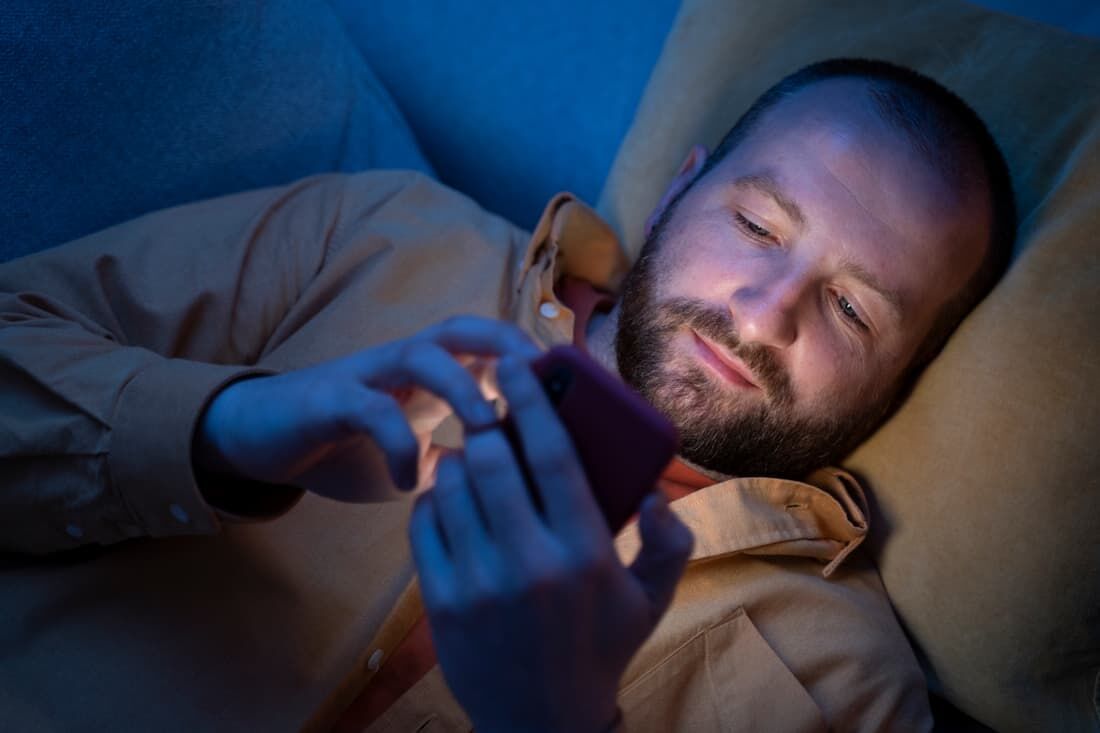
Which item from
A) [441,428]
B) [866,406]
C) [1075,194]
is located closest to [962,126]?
[1075,194]

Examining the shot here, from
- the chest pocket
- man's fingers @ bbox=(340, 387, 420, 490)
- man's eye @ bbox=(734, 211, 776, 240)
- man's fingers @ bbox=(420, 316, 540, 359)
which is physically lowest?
the chest pocket

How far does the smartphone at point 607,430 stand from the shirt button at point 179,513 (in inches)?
14.3

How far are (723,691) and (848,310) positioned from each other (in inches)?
20.5

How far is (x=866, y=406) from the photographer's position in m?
1.13

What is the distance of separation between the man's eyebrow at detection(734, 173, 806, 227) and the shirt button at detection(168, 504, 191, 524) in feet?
2.64

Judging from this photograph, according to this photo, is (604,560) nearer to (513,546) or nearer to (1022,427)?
(513,546)

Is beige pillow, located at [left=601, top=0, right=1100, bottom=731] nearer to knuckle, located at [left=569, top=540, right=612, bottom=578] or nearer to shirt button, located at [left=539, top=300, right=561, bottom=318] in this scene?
shirt button, located at [left=539, top=300, right=561, bottom=318]

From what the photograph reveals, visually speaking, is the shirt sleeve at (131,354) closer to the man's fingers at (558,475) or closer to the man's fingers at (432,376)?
the man's fingers at (432,376)

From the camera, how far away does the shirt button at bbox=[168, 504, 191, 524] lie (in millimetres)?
766

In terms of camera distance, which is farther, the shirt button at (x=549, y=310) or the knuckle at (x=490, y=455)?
the shirt button at (x=549, y=310)

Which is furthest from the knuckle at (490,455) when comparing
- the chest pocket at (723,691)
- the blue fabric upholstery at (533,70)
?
the blue fabric upholstery at (533,70)

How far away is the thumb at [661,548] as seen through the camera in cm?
61

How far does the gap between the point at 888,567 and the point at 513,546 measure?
80 centimetres

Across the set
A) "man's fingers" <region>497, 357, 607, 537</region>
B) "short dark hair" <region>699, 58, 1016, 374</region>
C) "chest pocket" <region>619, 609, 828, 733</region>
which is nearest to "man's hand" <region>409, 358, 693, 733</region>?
"man's fingers" <region>497, 357, 607, 537</region>
